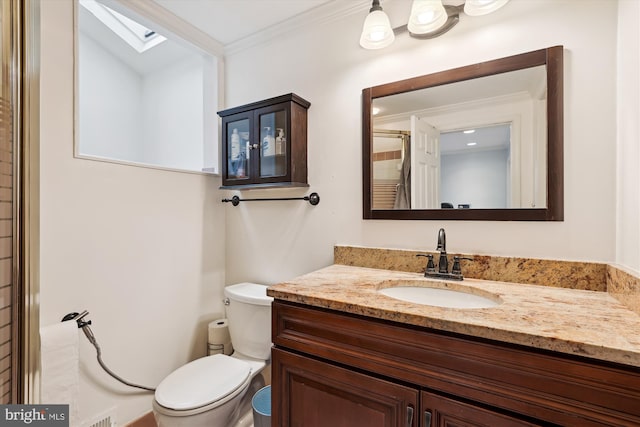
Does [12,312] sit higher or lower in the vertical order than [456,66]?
lower

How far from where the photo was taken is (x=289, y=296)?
99 cm

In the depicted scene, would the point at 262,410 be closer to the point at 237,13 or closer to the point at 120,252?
the point at 120,252

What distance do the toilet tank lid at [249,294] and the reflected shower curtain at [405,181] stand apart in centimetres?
81

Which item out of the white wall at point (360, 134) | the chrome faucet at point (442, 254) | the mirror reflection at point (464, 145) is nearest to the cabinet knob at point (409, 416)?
the chrome faucet at point (442, 254)

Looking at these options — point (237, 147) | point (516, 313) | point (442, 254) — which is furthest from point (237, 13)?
point (516, 313)

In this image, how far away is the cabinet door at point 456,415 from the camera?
0.68 metres

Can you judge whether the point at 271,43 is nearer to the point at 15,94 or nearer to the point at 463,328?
the point at 15,94

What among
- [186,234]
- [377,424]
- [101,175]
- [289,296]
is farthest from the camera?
[186,234]

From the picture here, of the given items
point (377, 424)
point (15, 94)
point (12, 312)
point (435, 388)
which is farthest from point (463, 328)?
point (15, 94)

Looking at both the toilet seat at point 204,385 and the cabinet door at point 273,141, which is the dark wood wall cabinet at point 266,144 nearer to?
the cabinet door at point 273,141

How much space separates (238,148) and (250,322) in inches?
39.3

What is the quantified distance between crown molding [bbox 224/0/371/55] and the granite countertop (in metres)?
1.35

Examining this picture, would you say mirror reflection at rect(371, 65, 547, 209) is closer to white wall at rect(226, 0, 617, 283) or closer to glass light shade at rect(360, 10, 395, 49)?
white wall at rect(226, 0, 617, 283)

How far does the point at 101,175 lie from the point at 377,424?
5.05 ft
